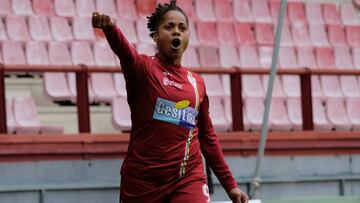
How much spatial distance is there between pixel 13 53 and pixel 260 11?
4.14 m

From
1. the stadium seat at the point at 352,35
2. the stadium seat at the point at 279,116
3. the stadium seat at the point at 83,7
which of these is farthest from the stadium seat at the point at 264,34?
the stadium seat at the point at 83,7

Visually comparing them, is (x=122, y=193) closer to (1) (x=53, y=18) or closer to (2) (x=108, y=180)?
(2) (x=108, y=180)

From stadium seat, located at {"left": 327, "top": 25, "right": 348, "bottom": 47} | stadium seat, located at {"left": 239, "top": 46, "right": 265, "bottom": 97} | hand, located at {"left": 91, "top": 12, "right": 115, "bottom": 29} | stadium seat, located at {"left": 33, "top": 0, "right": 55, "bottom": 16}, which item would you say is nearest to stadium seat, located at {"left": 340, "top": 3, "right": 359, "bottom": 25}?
stadium seat, located at {"left": 327, "top": 25, "right": 348, "bottom": 47}

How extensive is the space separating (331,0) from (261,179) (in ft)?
21.5

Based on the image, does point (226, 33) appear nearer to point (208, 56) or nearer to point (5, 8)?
point (208, 56)

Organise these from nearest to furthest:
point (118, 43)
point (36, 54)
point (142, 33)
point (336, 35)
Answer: point (118, 43), point (36, 54), point (142, 33), point (336, 35)

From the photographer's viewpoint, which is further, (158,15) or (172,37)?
(158,15)

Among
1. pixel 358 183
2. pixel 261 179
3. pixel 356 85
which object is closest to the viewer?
pixel 261 179

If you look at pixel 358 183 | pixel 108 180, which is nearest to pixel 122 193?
pixel 108 180

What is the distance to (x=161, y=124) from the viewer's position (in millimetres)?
5543

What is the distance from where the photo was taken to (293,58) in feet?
45.1

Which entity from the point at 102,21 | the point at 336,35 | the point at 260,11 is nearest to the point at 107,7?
the point at 260,11

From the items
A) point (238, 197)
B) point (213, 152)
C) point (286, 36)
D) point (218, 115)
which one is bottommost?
point (238, 197)

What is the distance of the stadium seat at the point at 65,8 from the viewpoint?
12594 millimetres
